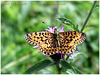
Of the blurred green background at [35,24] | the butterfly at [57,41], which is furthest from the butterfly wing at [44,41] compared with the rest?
the blurred green background at [35,24]

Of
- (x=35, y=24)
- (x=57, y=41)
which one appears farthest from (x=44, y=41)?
(x=35, y=24)

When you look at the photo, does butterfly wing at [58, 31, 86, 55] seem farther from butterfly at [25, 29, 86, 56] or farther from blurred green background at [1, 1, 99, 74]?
blurred green background at [1, 1, 99, 74]

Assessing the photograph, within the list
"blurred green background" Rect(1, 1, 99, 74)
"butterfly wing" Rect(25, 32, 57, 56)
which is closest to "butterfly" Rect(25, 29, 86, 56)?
"butterfly wing" Rect(25, 32, 57, 56)

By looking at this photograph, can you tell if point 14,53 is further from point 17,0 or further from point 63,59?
point 63,59

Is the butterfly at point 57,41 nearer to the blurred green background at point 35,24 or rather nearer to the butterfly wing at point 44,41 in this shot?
the butterfly wing at point 44,41

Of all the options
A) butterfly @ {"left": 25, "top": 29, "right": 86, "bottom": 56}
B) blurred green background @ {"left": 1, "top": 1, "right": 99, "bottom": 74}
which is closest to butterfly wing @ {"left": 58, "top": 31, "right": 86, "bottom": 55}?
butterfly @ {"left": 25, "top": 29, "right": 86, "bottom": 56}

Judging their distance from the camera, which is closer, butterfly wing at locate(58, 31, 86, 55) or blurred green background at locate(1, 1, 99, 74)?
butterfly wing at locate(58, 31, 86, 55)
